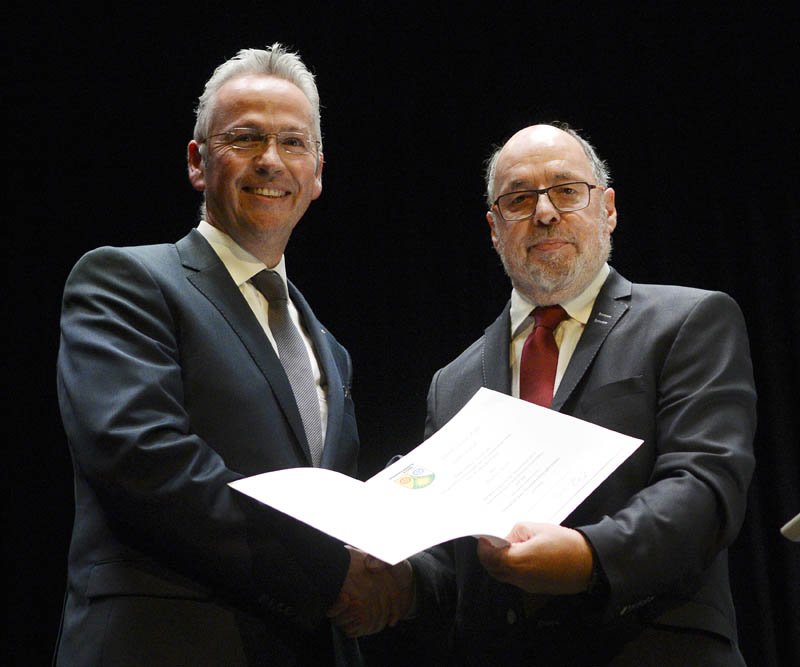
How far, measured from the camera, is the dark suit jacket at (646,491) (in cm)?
187

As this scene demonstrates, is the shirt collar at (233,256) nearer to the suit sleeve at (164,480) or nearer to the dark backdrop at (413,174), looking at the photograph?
the suit sleeve at (164,480)

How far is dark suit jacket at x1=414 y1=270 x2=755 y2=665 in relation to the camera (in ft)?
6.15

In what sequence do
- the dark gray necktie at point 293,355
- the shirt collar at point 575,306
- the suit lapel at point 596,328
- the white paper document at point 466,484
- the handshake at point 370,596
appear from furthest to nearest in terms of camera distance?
the shirt collar at point 575,306, the dark gray necktie at point 293,355, the suit lapel at point 596,328, the handshake at point 370,596, the white paper document at point 466,484

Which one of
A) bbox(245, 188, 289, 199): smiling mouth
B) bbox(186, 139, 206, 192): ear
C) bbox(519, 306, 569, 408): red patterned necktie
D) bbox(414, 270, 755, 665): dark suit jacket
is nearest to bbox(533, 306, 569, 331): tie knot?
bbox(519, 306, 569, 408): red patterned necktie

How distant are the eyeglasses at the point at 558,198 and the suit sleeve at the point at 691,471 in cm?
49

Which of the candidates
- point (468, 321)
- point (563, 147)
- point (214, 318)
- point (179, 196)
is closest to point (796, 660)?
point (468, 321)

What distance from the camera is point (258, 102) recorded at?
258cm

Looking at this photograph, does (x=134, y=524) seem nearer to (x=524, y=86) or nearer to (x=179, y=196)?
(x=179, y=196)

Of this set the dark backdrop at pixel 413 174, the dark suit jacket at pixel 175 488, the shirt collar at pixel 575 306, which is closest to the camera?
the dark suit jacket at pixel 175 488

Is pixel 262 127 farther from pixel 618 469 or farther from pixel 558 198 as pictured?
pixel 618 469

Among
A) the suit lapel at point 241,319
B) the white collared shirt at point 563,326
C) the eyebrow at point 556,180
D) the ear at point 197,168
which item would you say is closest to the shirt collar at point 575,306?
the white collared shirt at point 563,326

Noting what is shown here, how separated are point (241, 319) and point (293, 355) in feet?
0.63

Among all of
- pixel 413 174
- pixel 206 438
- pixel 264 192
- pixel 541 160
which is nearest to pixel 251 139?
pixel 264 192

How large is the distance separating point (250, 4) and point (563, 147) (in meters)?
2.10
